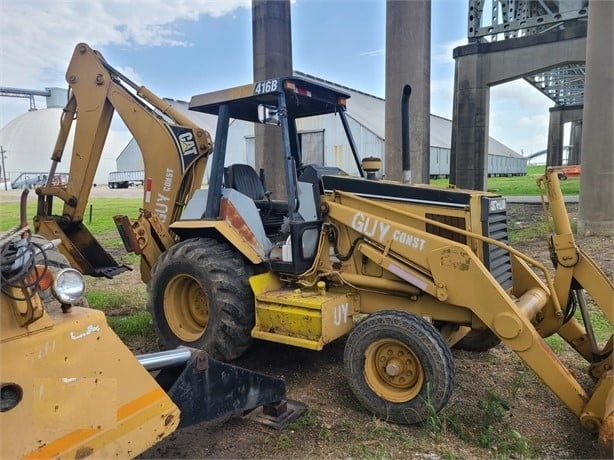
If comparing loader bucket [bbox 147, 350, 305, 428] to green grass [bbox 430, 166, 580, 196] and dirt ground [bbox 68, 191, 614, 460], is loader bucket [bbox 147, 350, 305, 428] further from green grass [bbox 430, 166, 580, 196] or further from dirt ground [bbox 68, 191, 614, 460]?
green grass [bbox 430, 166, 580, 196]

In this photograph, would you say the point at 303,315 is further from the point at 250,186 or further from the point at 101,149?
the point at 101,149

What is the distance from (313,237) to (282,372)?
1.21 meters

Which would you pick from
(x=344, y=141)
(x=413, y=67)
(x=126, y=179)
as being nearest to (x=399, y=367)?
(x=344, y=141)

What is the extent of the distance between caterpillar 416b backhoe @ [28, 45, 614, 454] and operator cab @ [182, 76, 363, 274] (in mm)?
13

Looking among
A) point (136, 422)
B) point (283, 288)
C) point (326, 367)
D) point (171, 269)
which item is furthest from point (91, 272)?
point (136, 422)

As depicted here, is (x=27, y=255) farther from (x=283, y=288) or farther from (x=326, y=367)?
(x=326, y=367)

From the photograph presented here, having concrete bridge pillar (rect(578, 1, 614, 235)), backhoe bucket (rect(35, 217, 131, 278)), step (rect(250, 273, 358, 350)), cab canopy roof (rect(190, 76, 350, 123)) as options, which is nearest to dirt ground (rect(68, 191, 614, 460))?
step (rect(250, 273, 358, 350))

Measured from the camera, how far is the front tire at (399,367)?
3.24 m

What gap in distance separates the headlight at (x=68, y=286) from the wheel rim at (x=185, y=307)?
2.32m

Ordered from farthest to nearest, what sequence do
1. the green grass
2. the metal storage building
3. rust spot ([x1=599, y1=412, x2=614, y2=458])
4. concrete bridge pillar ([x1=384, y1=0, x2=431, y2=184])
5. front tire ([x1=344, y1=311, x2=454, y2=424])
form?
the green grass < concrete bridge pillar ([x1=384, y1=0, x2=431, y2=184]) < the metal storage building < front tire ([x1=344, y1=311, x2=454, y2=424]) < rust spot ([x1=599, y1=412, x2=614, y2=458])

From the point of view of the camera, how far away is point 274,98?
4469 millimetres

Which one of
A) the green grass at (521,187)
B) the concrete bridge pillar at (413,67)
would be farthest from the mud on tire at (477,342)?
the green grass at (521,187)

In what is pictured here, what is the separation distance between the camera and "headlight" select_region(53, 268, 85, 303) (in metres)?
2.18

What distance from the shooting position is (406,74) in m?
11.5
